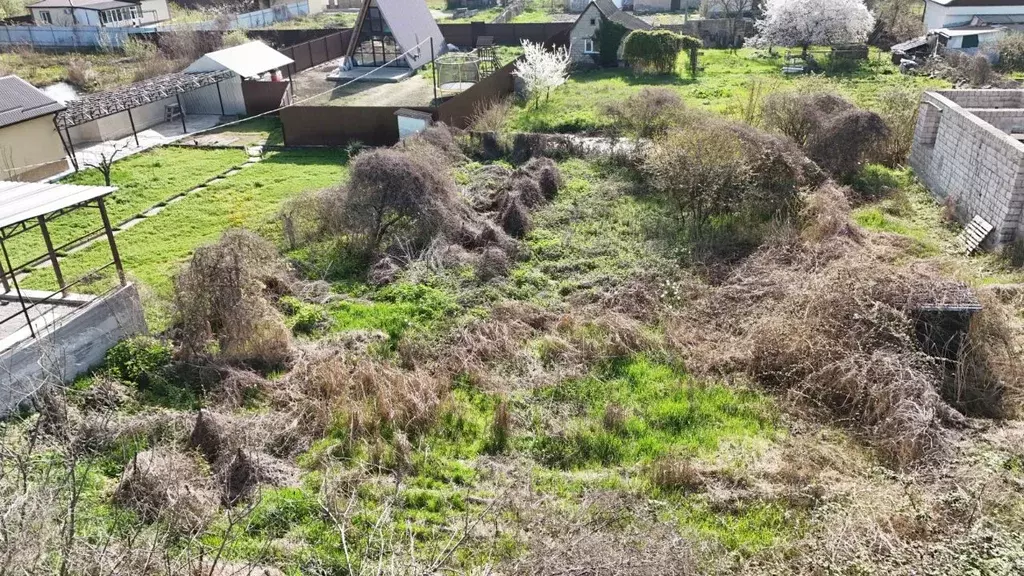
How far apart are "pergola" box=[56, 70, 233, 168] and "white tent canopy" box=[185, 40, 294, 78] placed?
1.18 ft

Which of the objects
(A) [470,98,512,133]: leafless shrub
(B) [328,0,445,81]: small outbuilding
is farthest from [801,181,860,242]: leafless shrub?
(B) [328,0,445,81]: small outbuilding

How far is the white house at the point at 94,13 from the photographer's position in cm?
4147

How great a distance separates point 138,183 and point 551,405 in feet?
49.6

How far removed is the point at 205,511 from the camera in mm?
7113

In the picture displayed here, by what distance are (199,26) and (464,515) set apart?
135ft

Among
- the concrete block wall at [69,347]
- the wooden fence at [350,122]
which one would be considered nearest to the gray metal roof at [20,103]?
the wooden fence at [350,122]

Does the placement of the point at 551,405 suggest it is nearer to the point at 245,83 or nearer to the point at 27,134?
the point at 27,134

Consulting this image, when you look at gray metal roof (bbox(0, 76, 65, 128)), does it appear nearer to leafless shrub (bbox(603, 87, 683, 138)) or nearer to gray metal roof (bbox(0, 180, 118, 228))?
gray metal roof (bbox(0, 180, 118, 228))

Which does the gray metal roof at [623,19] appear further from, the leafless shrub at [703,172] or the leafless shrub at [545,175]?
the leafless shrub at [703,172]

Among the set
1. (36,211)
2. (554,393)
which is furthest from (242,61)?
(554,393)

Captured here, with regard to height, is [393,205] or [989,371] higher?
[393,205]

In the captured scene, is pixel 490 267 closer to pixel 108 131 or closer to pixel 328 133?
pixel 328 133

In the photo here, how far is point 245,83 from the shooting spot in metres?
26.2

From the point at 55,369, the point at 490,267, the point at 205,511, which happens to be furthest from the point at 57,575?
the point at 490,267
